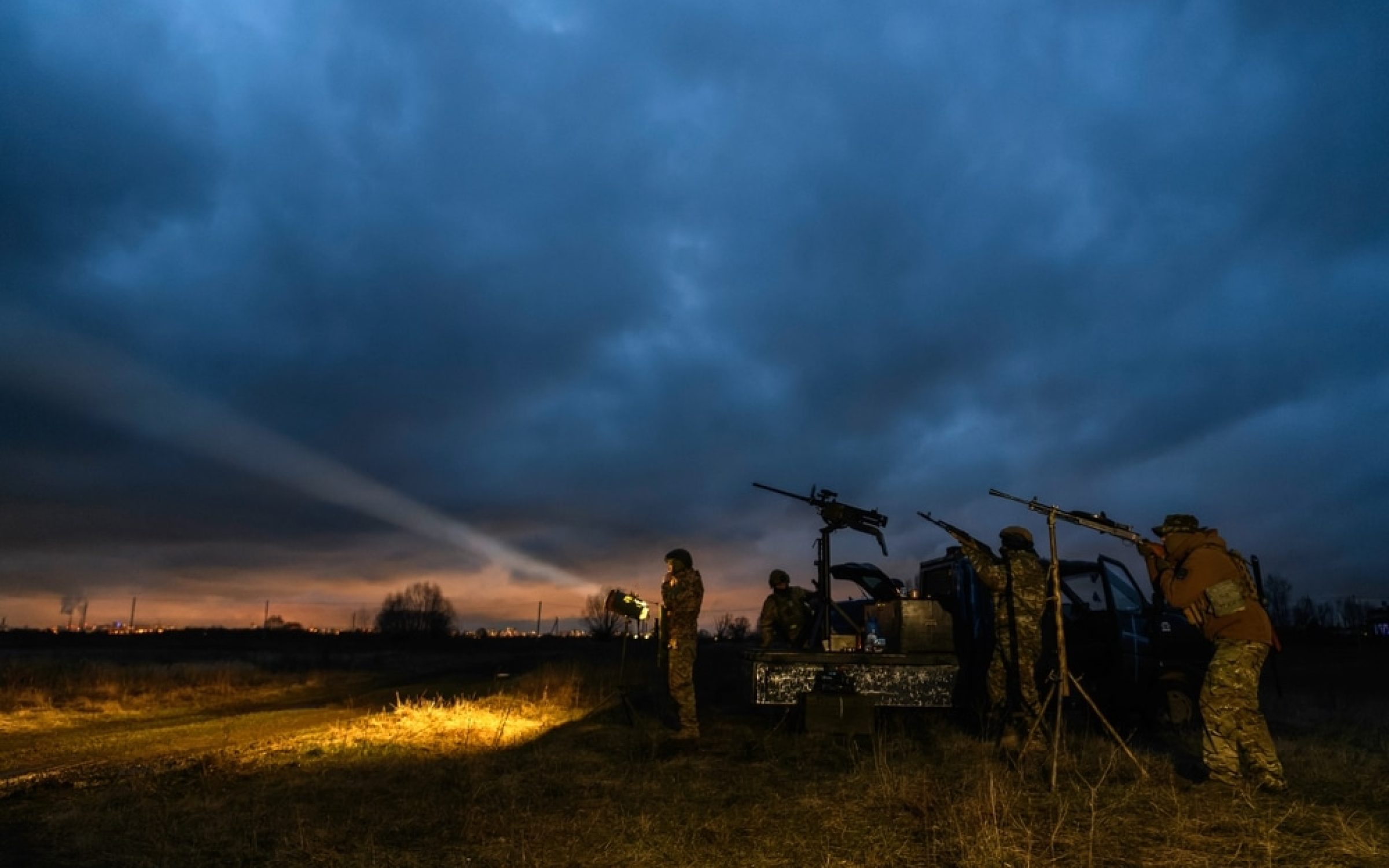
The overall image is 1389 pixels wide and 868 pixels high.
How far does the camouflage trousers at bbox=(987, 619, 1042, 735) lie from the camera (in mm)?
8133

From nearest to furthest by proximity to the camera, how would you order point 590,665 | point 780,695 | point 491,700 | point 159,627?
1. point 780,695
2. point 491,700
3. point 590,665
4. point 159,627

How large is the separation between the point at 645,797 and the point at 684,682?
10.2ft

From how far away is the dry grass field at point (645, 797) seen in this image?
4.91 metres

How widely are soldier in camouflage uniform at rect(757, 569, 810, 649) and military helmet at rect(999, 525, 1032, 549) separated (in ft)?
12.2

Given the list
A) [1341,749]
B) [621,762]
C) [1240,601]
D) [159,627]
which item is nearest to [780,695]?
[621,762]

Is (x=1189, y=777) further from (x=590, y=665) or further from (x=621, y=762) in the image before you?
(x=590, y=665)

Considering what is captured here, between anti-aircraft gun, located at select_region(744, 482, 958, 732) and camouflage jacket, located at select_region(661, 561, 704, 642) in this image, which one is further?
camouflage jacket, located at select_region(661, 561, 704, 642)

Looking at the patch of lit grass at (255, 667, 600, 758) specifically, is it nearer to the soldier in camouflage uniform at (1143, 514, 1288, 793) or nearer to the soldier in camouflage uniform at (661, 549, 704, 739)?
the soldier in camouflage uniform at (661, 549, 704, 739)

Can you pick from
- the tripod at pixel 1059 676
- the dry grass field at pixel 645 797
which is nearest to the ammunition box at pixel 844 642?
the dry grass field at pixel 645 797

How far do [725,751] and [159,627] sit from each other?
323ft

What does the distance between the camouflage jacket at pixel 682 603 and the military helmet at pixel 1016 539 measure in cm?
344

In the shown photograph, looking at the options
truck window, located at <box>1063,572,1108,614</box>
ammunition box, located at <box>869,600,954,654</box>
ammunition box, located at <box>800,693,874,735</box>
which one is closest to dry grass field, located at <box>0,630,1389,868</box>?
ammunition box, located at <box>800,693,874,735</box>

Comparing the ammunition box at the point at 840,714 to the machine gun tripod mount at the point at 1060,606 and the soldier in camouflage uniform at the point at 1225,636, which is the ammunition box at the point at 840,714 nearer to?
the machine gun tripod mount at the point at 1060,606

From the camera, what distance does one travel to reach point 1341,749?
8.05m
